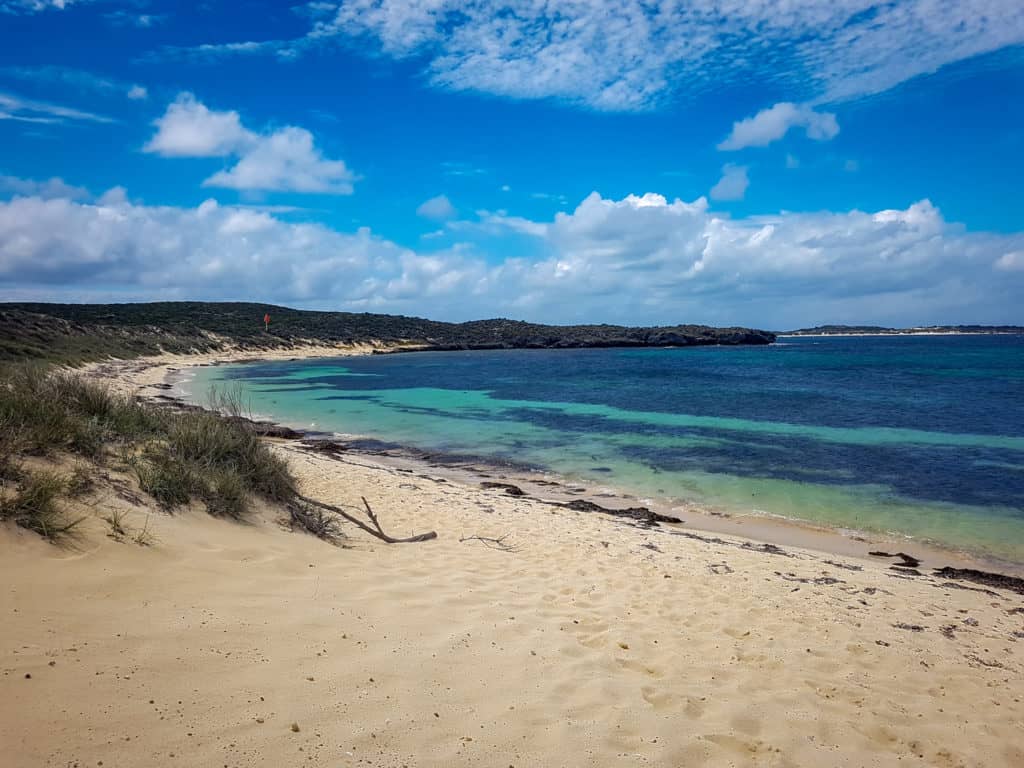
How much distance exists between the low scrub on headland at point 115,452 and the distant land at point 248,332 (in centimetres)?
2359

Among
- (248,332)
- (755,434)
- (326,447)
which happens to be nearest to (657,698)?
(326,447)

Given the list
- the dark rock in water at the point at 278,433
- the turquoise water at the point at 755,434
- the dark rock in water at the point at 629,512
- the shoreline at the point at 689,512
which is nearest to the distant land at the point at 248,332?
the turquoise water at the point at 755,434

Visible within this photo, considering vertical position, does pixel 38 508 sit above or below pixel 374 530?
above

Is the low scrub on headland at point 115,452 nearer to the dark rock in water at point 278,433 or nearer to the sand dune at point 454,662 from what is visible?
the sand dune at point 454,662

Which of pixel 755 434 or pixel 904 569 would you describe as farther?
pixel 755 434

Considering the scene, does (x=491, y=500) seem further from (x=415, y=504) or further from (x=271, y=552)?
(x=271, y=552)

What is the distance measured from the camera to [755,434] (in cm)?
1922

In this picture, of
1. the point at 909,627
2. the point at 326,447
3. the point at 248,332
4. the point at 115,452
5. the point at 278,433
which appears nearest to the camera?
the point at 909,627

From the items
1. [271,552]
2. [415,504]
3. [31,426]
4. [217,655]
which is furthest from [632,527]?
[31,426]

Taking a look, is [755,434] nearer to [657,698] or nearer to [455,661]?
[657,698]

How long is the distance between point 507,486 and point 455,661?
29.4 ft

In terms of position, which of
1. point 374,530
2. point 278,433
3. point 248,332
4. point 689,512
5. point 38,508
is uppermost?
point 248,332

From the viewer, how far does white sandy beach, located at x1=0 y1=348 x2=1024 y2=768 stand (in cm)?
278

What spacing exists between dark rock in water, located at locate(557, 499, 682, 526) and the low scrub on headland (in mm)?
5501
